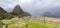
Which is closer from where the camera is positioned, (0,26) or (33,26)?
(33,26)

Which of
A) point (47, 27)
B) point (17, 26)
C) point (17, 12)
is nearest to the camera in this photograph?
point (47, 27)

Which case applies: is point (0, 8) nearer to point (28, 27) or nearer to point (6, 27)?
point (6, 27)

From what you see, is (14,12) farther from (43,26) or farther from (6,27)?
(43,26)

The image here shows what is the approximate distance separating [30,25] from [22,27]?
241 centimetres

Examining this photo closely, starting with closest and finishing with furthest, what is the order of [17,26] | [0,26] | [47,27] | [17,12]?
1. [47,27]
2. [17,26]
3. [0,26]
4. [17,12]

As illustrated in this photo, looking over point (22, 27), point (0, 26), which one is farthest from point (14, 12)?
point (22, 27)

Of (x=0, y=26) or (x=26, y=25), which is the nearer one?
(x=26, y=25)

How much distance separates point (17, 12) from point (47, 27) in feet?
218

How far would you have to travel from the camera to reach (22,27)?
50.8 metres

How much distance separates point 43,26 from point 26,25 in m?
5.02

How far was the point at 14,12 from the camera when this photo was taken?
115 meters

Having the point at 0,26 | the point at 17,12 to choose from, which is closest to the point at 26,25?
the point at 0,26

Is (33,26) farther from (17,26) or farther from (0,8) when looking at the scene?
(0,8)

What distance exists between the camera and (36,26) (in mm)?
49594
